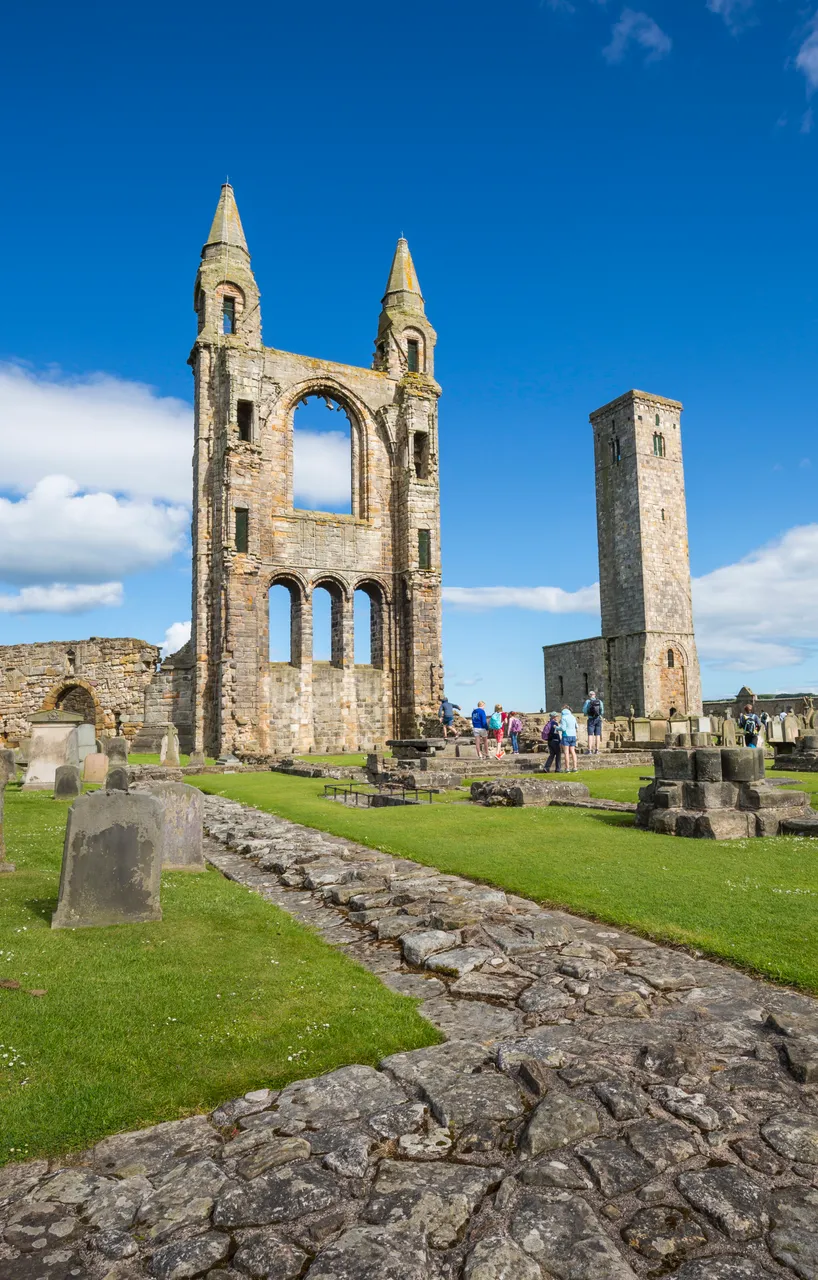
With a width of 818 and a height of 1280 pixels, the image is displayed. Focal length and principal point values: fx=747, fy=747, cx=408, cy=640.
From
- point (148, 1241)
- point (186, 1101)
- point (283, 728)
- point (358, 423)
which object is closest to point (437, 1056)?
point (186, 1101)

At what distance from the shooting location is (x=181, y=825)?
755 centimetres

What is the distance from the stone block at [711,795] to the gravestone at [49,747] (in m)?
12.5

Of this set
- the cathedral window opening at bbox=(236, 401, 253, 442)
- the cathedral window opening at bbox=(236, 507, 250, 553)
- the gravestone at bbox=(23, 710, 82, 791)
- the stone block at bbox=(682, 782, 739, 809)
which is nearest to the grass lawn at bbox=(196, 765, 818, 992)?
the stone block at bbox=(682, 782, 739, 809)

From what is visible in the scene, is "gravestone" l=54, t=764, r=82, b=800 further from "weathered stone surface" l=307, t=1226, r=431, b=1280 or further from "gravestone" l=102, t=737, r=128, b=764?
"weathered stone surface" l=307, t=1226, r=431, b=1280

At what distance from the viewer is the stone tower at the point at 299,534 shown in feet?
85.8

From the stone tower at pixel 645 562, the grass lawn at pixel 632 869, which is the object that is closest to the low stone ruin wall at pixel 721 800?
the grass lawn at pixel 632 869

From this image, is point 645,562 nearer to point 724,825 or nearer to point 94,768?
point 94,768

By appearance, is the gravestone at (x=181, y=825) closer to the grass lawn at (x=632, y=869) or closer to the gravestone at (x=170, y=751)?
the grass lawn at (x=632, y=869)

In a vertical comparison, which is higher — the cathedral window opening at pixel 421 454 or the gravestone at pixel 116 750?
the cathedral window opening at pixel 421 454

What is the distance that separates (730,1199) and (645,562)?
41.4 meters

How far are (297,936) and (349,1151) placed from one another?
8.99ft

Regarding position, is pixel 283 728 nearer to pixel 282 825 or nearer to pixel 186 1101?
pixel 282 825

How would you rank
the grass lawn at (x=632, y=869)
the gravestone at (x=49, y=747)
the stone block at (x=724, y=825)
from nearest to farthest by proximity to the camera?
the grass lawn at (x=632, y=869) < the stone block at (x=724, y=825) < the gravestone at (x=49, y=747)

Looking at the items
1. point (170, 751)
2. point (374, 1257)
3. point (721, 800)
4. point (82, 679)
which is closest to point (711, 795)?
point (721, 800)
